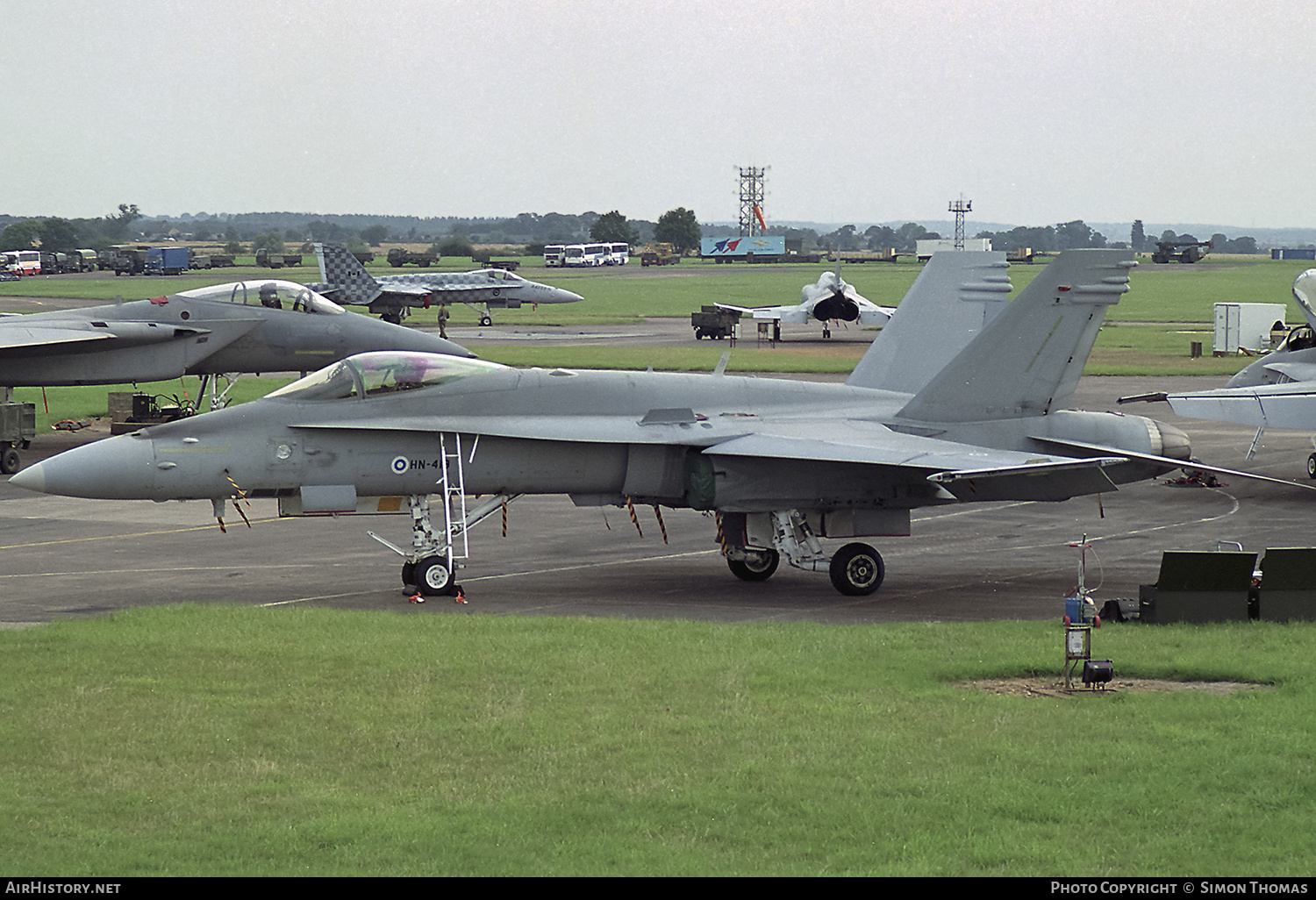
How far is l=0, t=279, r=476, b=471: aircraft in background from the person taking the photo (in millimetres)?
29391

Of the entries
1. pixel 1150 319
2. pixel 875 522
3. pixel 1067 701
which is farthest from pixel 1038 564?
pixel 1150 319

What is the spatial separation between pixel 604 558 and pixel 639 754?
10275 mm

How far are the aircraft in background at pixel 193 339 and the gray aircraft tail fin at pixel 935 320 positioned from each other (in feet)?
34.6

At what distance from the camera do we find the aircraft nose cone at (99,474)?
52.6 feet

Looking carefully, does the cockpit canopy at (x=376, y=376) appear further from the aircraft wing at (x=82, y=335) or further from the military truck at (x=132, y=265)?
the military truck at (x=132, y=265)

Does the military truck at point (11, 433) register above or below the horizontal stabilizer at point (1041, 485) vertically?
below

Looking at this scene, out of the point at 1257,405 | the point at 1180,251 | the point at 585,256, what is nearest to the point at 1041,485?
the point at 1257,405

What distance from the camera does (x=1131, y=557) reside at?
19.7 m

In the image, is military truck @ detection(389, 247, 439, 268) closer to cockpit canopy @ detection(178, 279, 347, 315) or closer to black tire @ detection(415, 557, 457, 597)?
cockpit canopy @ detection(178, 279, 347, 315)

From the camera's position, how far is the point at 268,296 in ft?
101

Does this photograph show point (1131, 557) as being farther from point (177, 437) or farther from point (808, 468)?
point (177, 437)

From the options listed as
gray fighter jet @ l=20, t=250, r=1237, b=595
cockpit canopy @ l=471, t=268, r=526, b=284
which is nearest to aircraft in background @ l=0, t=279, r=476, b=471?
gray fighter jet @ l=20, t=250, r=1237, b=595

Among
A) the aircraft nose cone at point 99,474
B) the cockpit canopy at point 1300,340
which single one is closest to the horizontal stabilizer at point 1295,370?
the cockpit canopy at point 1300,340
